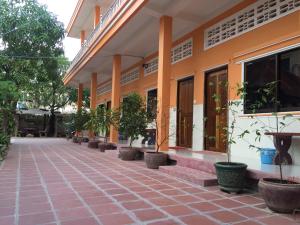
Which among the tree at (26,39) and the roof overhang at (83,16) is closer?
the tree at (26,39)

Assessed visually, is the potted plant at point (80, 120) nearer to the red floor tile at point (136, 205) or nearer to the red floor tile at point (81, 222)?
the red floor tile at point (136, 205)

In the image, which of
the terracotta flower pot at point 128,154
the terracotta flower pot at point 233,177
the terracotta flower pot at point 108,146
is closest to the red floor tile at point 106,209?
the terracotta flower pot at point 233,177

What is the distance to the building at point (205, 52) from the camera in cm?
635

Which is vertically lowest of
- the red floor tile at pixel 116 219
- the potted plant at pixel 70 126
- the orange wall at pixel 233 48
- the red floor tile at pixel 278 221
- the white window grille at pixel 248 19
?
the red floor tile at pixel 116 219

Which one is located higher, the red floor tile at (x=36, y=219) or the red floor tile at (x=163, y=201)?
the red floor tile at (x=163, y=201)

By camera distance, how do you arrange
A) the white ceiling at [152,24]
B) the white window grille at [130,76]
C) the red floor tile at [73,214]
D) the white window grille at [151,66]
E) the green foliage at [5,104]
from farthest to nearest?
the white window grille at [130,76] → the white window grille at [151,66] → the green foliage at [5,104] → the white ceiling at [152,24] → the red floor tile at [73,214]

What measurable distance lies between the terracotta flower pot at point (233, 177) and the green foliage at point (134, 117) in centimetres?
405

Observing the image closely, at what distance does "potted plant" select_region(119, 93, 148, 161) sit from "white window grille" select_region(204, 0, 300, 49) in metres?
2.51

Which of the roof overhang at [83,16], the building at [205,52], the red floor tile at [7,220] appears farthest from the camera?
the roof overhang at [83,16]

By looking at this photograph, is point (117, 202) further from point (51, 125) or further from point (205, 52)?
point (51, 125)

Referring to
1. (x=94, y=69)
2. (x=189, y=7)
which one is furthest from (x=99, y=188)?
(x=94, y=69)

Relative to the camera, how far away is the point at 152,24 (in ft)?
30.4

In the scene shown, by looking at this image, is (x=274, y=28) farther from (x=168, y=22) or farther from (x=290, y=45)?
(x=168, y=22)

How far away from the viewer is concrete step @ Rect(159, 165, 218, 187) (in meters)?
5.35
